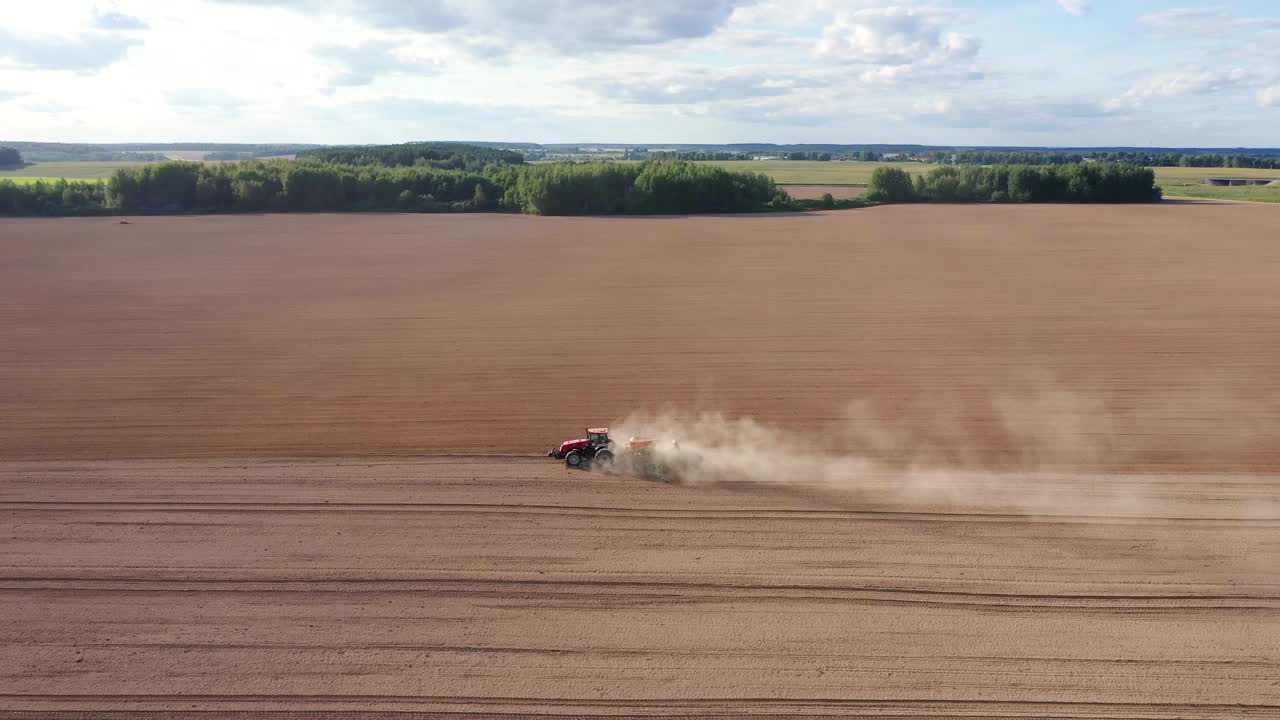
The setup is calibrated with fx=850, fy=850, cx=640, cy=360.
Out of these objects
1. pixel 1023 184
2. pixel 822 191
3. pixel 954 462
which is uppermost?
pixel 822 191

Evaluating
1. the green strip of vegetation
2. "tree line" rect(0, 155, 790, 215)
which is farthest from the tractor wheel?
"tree line" rect(0, 155, 790, 215)

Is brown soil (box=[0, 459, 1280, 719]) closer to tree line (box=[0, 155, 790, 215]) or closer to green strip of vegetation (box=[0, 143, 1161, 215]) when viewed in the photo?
green strip of vegetation (box=[0, 143, 1161, 215])

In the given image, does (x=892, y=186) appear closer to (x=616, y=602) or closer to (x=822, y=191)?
(x=822, y=191)

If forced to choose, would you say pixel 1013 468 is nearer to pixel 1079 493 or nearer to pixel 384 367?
pixel 1079 493

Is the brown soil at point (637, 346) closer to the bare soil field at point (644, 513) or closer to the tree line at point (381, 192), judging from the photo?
the bare soil field at point (644, 513)

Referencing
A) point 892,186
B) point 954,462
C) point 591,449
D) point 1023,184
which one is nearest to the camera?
point 591,449

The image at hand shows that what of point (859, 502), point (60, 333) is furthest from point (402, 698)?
point (60, 333)

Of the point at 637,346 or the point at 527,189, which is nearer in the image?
the point at 637,346

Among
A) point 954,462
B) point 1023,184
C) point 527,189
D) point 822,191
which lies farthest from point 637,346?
point 822,191
